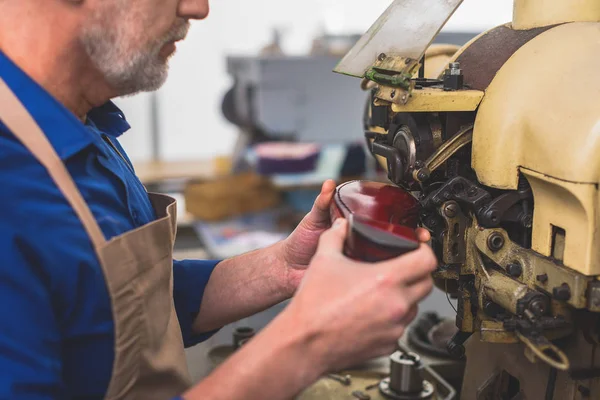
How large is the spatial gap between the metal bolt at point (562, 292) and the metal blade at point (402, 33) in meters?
0.37

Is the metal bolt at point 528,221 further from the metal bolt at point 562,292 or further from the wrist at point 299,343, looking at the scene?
the wrist at point 299,343

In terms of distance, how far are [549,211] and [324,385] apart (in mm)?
610

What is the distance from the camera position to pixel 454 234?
1.00 meters

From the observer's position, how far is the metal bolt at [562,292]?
0.84 metres

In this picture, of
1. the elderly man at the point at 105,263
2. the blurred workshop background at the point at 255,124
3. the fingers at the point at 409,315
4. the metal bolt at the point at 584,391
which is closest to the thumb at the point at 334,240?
the elderly man at the point at 105,263

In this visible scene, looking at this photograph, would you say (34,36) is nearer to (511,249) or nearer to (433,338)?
(511,249)

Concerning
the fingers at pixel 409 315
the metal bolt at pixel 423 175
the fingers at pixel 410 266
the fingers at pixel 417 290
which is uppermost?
the metal bolt at pixel 423 175

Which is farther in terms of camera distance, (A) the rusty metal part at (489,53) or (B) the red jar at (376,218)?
(A) the rusty metal part at (489,53)

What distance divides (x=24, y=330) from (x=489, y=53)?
77 centimetres

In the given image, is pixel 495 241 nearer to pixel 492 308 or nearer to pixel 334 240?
pixel 492 308

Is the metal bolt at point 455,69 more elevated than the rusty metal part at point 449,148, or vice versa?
the metal bolt at point 455,69

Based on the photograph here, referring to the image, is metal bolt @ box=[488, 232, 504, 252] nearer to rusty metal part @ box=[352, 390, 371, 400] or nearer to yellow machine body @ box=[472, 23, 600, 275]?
yellow machine body @ box=[472, 23, 600, 275]

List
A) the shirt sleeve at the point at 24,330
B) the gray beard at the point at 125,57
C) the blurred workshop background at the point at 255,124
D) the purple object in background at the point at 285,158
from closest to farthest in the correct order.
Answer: the shirt sleeve at the point at 24,330, the gray beard at the point at 125,57, the blurred workshop background at the point at 255,124, the purple object in background at the point at 285,158

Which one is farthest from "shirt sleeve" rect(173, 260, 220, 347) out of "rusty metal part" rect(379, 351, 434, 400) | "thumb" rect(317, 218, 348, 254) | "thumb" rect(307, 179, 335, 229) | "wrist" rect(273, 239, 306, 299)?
"thumb" rect(317, 218, 348, 254)
